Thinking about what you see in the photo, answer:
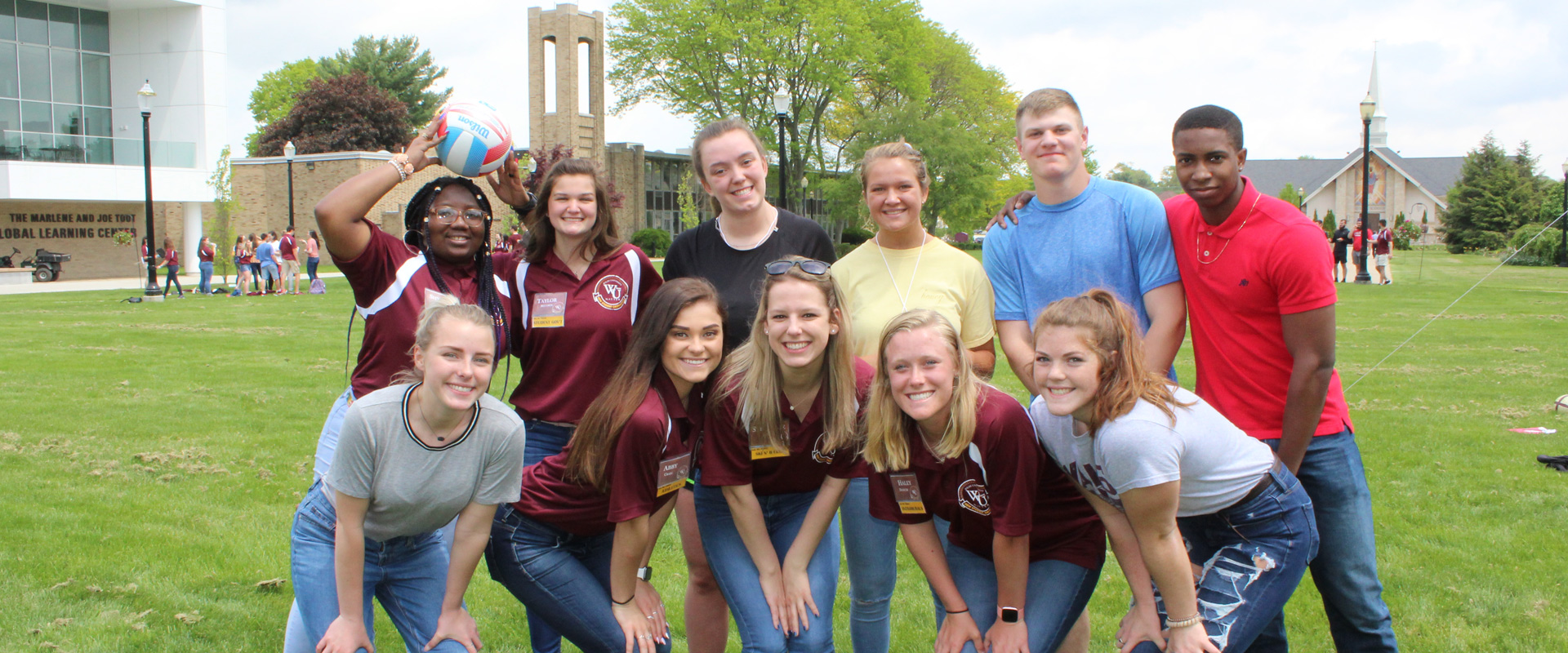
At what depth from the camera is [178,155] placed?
37.5 m

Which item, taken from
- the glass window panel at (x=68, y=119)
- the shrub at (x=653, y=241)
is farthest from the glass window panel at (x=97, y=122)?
the shrub at (x=653, y=241)

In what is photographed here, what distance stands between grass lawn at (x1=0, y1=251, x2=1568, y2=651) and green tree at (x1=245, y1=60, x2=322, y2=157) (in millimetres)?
67229

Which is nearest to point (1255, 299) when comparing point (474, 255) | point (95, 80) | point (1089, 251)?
point (1089, 251)

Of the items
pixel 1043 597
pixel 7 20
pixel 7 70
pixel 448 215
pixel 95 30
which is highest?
pixel 95 30

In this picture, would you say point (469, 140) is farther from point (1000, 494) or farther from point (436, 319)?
point (1000, 494)

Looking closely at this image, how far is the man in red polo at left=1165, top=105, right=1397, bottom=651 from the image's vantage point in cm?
332

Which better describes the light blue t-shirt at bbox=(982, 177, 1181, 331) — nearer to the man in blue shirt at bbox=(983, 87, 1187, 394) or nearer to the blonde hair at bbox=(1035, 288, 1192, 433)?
the man in blue shirt at bbox=(983, 87, 1187, 394)

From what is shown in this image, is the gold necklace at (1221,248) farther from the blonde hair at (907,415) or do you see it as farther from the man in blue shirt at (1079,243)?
the blonde hair at (907,415)

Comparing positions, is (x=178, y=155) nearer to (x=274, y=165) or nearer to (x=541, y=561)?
(x=274, y=165)

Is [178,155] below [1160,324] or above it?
above

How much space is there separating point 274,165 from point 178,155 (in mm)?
6914

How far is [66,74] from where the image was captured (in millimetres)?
37469

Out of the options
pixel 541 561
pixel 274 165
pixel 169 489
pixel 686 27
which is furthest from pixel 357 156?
pixel 541 561

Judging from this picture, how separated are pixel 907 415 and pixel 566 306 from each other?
1.48m
